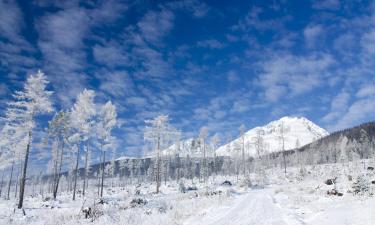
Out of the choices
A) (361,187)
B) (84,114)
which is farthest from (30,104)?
(361,187)

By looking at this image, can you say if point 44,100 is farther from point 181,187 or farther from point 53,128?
point 181,187

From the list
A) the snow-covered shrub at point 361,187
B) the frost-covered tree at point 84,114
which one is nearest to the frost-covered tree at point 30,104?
the frost-covered tree at point 84,114

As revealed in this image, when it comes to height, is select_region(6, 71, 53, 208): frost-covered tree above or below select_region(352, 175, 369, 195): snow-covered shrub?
above

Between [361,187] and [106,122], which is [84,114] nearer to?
[106,122]

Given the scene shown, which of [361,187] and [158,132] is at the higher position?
[158,132]

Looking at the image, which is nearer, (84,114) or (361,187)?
(361,187)

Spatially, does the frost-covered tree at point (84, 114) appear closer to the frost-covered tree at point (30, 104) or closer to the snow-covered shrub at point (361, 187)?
the frost-covered tree at point (30, 104)

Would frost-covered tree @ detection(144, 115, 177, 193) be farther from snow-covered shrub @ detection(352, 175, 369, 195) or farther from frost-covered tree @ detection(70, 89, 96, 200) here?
snow-covered shrub @ detection(352, 175, 369, 195)

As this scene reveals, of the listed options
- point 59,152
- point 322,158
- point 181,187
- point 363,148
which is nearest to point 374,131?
point 322,158

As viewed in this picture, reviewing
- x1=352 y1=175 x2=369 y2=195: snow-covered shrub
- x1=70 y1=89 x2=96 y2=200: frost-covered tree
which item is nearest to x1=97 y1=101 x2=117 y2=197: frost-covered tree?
x1=70 y1=89 x2=96 y2=200: frost-covered tree

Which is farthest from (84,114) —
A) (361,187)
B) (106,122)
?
(361,187)

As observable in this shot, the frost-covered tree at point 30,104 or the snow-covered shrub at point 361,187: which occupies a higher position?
the frost-covered tree at point 30,104

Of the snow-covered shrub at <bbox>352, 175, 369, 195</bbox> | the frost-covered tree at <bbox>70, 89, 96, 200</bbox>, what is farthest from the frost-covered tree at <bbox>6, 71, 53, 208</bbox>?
the snow-covered shrub at <bbox>352, 175, 369, 195</bbox>

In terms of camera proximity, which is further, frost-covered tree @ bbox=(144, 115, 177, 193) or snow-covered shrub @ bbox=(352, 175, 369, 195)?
frost-covered tree @ bbox=(144, 115, 177, 193)
